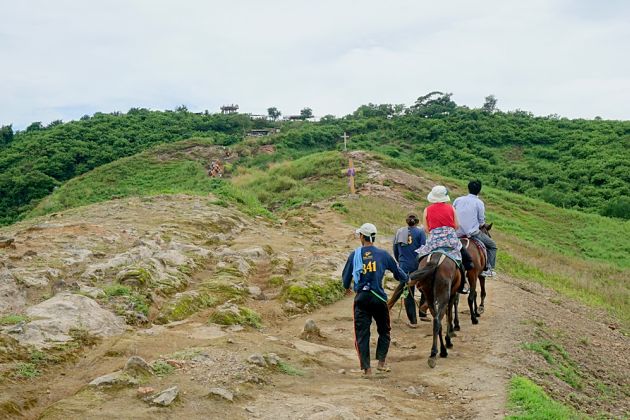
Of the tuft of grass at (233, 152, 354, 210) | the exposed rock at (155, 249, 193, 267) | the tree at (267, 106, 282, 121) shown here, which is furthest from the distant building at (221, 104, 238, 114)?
the exposed rock at (155, 249, 193, 267)

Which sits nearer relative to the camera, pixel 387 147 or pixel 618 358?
pixel 618 358

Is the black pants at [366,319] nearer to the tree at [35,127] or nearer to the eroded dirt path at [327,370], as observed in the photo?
the eroded dirt path at [327,370]

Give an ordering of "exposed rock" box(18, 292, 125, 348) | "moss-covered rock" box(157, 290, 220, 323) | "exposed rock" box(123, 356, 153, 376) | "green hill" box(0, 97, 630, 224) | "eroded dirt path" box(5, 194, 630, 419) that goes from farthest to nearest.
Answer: "green hill" box(0, 97, 630, 224)
"moss-covered rock" box(157, 290, 220, 323)
"exposed rock" box(18, 292, 125, 348)
"exposed rock" box(123, 356, 153, 376)
"eroded dirt path" box(5, 194, 630, 419)

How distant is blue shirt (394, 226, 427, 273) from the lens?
10.0 m

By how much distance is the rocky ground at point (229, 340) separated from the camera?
593cm

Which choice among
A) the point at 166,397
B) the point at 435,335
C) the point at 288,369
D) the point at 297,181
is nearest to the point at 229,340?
the point at 288,369

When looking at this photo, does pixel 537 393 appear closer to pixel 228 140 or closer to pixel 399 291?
pixel 399 291

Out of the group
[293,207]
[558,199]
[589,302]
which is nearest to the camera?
[589,302]

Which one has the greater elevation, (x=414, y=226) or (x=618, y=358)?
(x=414, y=226)

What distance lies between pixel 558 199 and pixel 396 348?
34197 millimetres

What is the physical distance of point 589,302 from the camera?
52.2ft

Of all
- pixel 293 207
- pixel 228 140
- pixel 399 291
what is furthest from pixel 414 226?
pixel 228 140

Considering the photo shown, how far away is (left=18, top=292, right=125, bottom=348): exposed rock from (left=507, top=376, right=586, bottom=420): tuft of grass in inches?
202

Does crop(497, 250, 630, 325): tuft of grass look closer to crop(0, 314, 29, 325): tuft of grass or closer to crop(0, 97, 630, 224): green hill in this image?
crop(0, 314, 29, 325): tuft of grass
